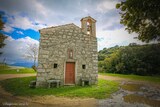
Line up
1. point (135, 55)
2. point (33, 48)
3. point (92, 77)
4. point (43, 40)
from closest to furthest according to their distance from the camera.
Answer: point (43, 40) → point (92, 77) → point (135, 55) → point (33, 48)

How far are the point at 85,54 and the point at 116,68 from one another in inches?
718

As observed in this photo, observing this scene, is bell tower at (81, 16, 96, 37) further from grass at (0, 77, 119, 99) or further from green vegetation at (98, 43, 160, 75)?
green vegetation at (98, 43, 160, 75)

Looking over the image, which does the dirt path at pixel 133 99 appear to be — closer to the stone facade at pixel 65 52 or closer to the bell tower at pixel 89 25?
the stone facade at pixel 65 52

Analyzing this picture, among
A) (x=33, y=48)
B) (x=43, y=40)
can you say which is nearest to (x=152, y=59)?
(x=43, y=40)

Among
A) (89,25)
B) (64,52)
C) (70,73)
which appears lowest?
(70,73)

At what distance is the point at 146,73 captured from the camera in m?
24.2

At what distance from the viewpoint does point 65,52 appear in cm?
1063

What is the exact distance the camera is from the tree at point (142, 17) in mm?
5376

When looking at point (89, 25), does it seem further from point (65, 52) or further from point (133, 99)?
point (133, 99)

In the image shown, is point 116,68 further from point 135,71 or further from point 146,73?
point 146,73

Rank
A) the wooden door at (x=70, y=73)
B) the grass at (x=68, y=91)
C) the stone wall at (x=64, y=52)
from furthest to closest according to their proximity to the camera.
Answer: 1. the wooden door at (x=70, y=73)
2. the stone wall at (x=64, y=52)
3. the grass at (x=68, y=91)

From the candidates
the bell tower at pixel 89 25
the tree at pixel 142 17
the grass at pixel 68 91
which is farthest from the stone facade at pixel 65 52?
the tree at pixel 142 17

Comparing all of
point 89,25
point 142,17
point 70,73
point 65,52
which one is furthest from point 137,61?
point 142,17

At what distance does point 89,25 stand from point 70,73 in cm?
586
